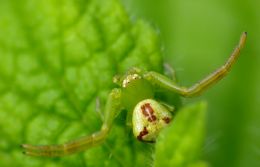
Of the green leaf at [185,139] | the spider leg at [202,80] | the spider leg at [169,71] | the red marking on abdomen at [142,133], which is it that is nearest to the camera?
the green leaf at [185,139]

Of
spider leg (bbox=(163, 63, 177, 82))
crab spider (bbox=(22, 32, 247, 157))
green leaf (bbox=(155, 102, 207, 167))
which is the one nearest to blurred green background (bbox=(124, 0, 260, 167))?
spider leg (bbox=(163, 63, 177, 82))

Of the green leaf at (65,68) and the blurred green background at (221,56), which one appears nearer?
the green leaf at (65,68)

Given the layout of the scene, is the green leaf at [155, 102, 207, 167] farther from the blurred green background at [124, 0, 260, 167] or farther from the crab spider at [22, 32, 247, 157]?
the blurred green background at [124, 0, 260, 167]

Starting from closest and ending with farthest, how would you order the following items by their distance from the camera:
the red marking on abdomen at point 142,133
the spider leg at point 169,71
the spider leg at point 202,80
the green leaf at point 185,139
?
the green leaf at point 185,139
the red marking on abdomen at point 142,133
the spider leg at point 202,80
the spider leg at point 169,71

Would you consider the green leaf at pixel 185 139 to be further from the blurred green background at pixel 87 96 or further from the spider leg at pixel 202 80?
the spider leg at pixel 202 80

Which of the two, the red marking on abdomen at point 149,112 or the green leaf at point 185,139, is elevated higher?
the green leaf at point 185,139

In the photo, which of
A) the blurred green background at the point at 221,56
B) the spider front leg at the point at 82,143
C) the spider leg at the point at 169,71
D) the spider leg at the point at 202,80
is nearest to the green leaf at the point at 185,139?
the spider front leg at the point at 82,143
